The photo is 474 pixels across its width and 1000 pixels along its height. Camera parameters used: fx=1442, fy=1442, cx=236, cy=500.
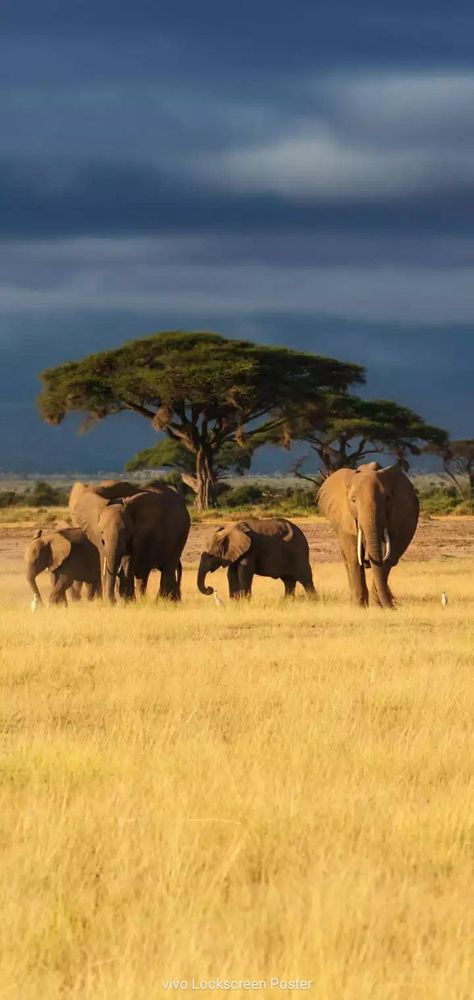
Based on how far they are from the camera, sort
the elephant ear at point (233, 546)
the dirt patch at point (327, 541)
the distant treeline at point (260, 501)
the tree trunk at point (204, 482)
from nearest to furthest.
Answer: the elephant ear at point (233, 546), the dirt patch at point (327, 541), the distant treeline at point (260, 501), the tree trunk at point (204, 482)

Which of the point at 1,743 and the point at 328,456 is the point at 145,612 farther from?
the point at 328,456

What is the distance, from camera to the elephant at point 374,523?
65.3 feet

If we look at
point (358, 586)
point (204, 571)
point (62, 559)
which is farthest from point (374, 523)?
point (62, 559)

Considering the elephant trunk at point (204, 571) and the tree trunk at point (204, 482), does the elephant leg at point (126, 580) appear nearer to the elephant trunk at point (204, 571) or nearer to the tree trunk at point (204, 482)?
the elephant trunk at point (204, 571)

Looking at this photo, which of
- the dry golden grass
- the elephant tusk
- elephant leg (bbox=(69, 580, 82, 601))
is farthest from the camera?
elephant leg (bbox=(69, 580, 82, 601))

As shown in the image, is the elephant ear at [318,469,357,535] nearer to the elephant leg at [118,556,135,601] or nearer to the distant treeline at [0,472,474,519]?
the elephant leg at [118,556,135,601]

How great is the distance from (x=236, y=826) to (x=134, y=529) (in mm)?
15435

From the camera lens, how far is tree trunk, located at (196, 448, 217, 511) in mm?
56281

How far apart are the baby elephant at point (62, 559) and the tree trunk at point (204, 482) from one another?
32.9 metres

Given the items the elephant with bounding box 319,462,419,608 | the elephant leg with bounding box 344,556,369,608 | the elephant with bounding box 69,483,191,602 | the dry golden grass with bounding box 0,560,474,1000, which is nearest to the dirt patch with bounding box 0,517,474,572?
the elephant with bounding box 69,483,191,602

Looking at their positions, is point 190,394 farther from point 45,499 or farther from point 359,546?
point 359,546

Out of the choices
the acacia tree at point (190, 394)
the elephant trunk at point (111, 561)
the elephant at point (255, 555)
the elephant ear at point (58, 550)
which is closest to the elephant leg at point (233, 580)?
the elephant at point (255, 555)

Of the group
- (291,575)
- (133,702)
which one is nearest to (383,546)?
(291,575)

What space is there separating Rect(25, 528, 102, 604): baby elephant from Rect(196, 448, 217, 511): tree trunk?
108 ft
